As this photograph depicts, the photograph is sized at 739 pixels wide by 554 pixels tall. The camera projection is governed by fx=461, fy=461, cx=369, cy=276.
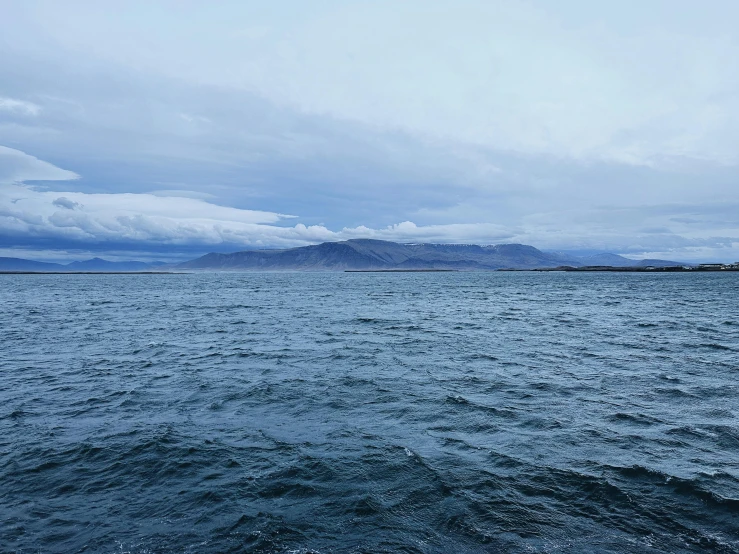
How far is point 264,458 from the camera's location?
1688 cm

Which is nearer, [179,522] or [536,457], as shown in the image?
[179,522]

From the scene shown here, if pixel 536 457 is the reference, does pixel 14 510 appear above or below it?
below

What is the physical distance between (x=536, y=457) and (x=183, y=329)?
46.8 metres

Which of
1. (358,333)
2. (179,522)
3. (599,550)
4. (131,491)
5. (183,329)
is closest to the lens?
(599,550)

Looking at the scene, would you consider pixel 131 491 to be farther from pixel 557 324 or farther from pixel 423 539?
pixel 557 324

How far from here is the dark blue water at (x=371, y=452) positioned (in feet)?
40.4

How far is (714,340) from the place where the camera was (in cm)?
4266

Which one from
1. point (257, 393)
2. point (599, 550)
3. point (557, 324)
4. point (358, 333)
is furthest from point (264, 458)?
point (557, 324)

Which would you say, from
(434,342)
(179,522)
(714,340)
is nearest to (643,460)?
(179,522)

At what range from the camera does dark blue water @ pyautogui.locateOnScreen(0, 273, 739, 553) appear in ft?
40.4

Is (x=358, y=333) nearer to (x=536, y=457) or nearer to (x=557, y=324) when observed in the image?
(x=557, y=324)

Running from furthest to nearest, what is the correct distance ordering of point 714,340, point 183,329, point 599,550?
point 183,329
point 714,340
point 599,550

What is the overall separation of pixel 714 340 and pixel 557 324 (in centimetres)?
1687

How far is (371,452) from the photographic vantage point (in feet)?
56.9
